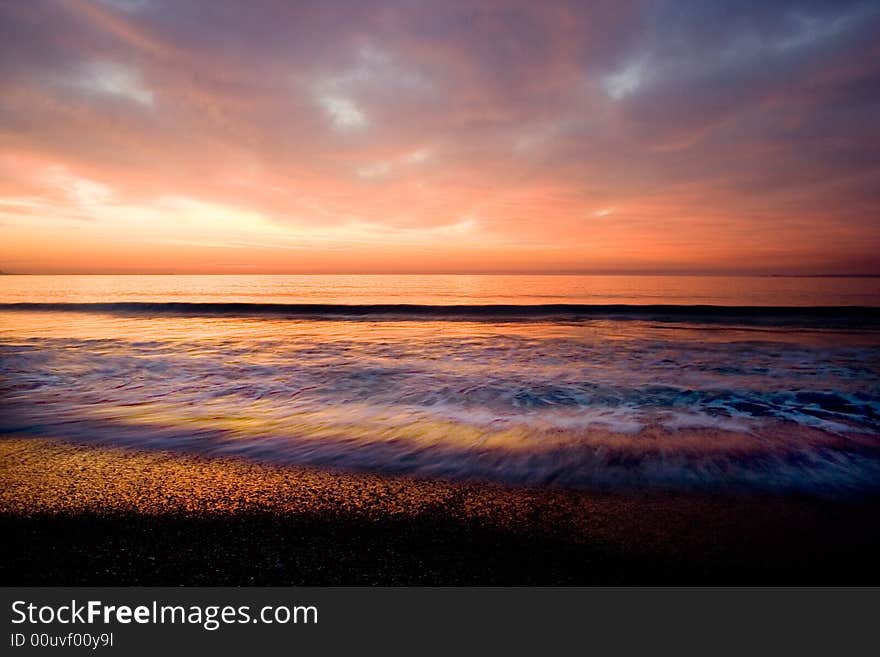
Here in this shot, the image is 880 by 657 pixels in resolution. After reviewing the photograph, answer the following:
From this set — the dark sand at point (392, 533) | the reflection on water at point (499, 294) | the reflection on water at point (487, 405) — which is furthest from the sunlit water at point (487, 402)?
the reflection on water at point (499, 294)

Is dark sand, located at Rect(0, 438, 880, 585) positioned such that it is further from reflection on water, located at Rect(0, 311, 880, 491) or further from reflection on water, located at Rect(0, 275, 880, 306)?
reflection on water, located at Rect(0, 275, 880, 306)

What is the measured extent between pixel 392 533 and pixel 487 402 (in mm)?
4334

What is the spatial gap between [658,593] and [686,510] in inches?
44.9

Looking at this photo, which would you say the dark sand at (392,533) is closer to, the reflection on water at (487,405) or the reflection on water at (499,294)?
the reflection on water at (487,405)

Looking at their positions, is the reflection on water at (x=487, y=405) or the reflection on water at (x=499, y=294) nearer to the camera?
the reflection on water at (x=487, y=405)

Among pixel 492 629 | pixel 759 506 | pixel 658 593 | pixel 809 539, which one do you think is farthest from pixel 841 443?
pixel 492 629

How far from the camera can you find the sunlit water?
4.31 metres

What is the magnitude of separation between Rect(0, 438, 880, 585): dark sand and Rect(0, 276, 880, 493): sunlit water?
0.49 metres

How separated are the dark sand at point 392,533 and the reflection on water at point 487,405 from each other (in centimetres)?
51

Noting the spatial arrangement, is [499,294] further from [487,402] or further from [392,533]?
[392,533]

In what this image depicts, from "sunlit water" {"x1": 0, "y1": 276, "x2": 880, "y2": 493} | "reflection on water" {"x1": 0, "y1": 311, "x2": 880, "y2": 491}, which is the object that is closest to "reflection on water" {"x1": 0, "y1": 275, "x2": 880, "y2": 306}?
"sunlit water" {"x1": 0, "y1": 276, "x2": 880, "y2": 493}

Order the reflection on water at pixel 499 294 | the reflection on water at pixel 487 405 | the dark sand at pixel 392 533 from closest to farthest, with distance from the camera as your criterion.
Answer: the dark sand at pixel 392 533
the reflection on water at pixel 487 405
the reflection on water at pixel 499 294

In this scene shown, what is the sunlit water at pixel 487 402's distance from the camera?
14.1ft

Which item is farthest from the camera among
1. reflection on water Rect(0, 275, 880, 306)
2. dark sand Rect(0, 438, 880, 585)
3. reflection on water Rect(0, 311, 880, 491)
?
reflection on water Rect(0, 275, 880, 306)
